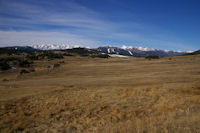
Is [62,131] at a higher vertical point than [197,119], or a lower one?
lower

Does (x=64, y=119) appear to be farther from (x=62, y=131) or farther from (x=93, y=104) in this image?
(x=93, y=104)

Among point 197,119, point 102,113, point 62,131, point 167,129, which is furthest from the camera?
point 102,113

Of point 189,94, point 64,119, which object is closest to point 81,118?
point 64,119

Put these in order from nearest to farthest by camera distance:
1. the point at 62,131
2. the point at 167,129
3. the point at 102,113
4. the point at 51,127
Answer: the point at 167,129 < the point at 62,131 < the point at 51,127 < the point at 102,113

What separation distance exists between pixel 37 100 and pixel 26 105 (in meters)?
1.12

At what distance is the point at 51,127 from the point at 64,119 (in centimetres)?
101

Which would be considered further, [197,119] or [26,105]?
[26,105]

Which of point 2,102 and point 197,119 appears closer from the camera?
point 197,119

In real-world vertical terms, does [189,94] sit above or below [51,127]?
above

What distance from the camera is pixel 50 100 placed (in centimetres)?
1184

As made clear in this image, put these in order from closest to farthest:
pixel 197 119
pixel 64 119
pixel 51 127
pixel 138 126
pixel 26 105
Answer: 1. pixel 138 126
2. pixel 197 119
3. pixel 51 127
4. pixel 64 119
5. pixel 26 105

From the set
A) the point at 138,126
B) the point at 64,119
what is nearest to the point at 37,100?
the point at 64,119

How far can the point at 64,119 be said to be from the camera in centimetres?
855

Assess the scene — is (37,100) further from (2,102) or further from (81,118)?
(81,118)
